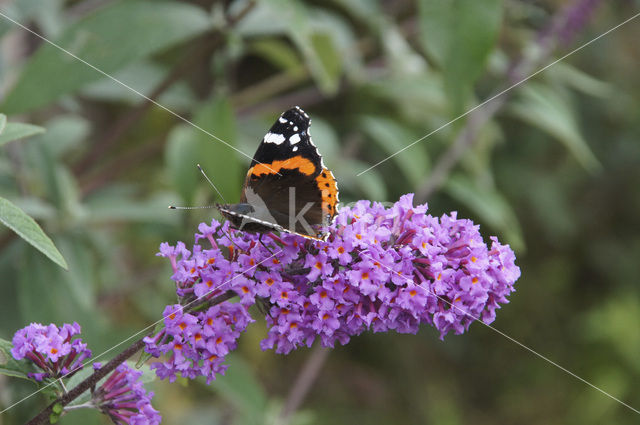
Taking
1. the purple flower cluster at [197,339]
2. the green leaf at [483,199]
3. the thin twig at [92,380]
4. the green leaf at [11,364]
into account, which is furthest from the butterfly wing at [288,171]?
the green leaf at [483,199]

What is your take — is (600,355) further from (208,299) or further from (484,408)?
(208,299)

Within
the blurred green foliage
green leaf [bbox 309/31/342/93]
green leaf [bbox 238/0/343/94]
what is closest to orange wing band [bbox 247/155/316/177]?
the blurred green foliage

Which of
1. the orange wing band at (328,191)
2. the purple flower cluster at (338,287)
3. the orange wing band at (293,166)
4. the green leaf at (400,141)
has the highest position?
the green leaf at (400,141)

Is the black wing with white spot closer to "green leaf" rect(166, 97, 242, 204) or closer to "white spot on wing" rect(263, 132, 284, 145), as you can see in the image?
"white spot on wing" rect(263, 132, 284, 145)

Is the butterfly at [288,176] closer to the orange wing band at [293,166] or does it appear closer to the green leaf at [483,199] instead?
the orange wing band at [293,166]

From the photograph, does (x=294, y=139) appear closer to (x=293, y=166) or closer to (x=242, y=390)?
(x=293, y=166)

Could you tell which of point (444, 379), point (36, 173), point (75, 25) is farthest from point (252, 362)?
point (75, 25)
